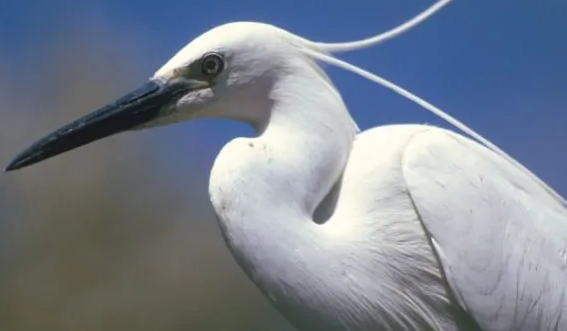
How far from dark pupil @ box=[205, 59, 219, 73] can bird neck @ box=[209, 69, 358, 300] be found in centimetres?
10

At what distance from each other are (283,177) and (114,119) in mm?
343

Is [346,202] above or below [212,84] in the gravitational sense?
below

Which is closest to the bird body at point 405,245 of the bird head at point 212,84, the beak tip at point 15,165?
the bird head at point 212,84

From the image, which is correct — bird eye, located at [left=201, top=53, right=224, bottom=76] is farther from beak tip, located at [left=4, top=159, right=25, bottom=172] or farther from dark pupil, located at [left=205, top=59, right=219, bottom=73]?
beak tip, located at [left=4, top=159, right=25, bottom=172]

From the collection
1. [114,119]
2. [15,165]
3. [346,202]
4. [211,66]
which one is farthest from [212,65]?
[15,165]

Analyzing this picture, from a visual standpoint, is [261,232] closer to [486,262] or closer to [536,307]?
[486,262]

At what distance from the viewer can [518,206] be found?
4.90 feet

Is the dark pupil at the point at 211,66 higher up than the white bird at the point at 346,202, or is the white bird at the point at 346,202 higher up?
the dark pupil at the point at 211,66

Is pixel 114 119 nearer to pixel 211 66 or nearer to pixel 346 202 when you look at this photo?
pixel 211 66

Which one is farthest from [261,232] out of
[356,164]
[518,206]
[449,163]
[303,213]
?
[518,206]

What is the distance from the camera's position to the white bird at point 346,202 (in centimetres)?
138

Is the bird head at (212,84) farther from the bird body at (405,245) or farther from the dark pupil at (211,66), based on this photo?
the bird body at (405,245)

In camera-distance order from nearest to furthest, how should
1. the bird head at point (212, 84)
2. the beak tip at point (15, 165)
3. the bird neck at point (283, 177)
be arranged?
the bird neck at point (283, 177) < the bird head at point (212, 84) < the beak tip at point (15, 165)

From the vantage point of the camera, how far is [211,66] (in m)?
1.52
